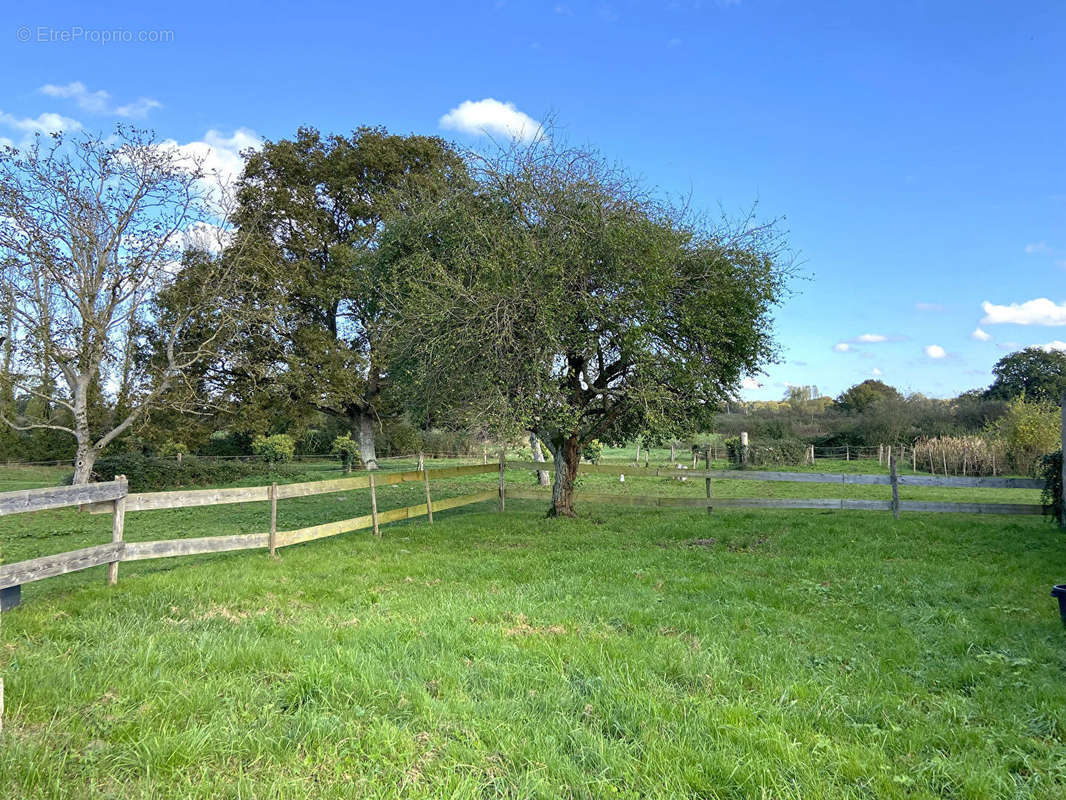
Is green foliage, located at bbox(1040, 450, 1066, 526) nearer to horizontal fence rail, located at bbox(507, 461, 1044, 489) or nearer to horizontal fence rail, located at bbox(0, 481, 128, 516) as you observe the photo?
horizontal fence rail, located at bbox(507, 461, 1044, 489)

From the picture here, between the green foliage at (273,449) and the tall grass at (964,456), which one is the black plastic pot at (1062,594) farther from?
the green foliage at (273,449)

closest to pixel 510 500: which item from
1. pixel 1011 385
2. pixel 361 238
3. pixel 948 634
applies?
pixel 948 634

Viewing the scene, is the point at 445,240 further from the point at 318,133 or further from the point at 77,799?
the point at 318,133

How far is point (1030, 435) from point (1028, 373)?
26.8 meters

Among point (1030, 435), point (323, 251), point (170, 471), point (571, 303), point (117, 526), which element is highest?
point (323, 251)

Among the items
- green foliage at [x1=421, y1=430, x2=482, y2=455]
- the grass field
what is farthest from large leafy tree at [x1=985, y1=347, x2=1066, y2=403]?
the grass field

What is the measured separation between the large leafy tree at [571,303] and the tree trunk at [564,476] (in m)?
0.33

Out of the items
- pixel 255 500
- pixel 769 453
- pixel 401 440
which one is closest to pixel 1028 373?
pixel 769 453

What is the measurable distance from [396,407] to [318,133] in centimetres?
1298

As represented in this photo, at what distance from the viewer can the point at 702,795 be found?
8.91 ft

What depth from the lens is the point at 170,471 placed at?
22.5 meters

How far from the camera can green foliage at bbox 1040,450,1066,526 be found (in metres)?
10.6

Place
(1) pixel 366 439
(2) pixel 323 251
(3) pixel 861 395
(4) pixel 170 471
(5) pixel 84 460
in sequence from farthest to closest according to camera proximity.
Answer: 1. (3) pixel 861 395
2. (1) pixel 366 439
3. (2) pixel 323 251
4. (4) pixel 170 471
5. (5) pixel 84 460

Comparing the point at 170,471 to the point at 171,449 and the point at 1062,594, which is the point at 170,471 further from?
the point at 1062,594
